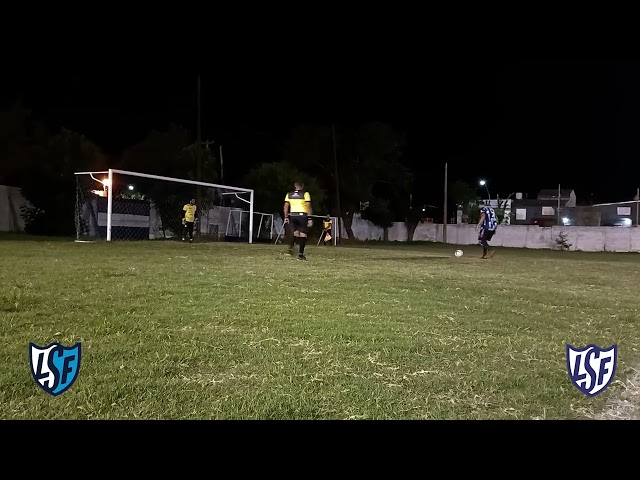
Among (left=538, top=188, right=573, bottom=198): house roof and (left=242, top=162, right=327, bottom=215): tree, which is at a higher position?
(left=538, top=188, right=573, bottom=198): house roof

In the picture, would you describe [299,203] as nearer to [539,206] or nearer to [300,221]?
[300,221]

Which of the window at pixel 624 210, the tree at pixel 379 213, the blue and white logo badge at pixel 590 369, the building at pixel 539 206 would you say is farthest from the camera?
the building at pixel 539 206

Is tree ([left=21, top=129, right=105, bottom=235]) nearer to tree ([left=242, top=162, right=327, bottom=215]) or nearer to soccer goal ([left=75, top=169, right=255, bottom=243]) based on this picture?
soccer goal ([left=75, top=169, right=255, bottom=243])

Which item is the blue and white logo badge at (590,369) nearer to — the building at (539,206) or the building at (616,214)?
the building at (616,214)

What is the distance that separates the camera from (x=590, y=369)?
165 inches

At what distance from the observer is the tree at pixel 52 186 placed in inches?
1005

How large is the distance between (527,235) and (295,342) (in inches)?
1746

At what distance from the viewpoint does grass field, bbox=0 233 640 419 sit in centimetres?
377

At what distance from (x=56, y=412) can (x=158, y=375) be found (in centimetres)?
84

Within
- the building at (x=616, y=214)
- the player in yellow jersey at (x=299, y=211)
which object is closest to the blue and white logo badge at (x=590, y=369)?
the player in yellow jersey at (x=299, y=211)

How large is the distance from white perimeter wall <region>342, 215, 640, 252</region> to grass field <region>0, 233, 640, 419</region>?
36.1m

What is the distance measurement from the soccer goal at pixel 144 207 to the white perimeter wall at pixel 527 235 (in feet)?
58.2

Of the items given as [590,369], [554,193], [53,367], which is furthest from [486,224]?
[554,193]

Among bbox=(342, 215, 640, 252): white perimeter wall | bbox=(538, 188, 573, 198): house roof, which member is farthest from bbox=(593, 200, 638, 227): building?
bbox=(342, 215, 640, 252): white perimeter wall
